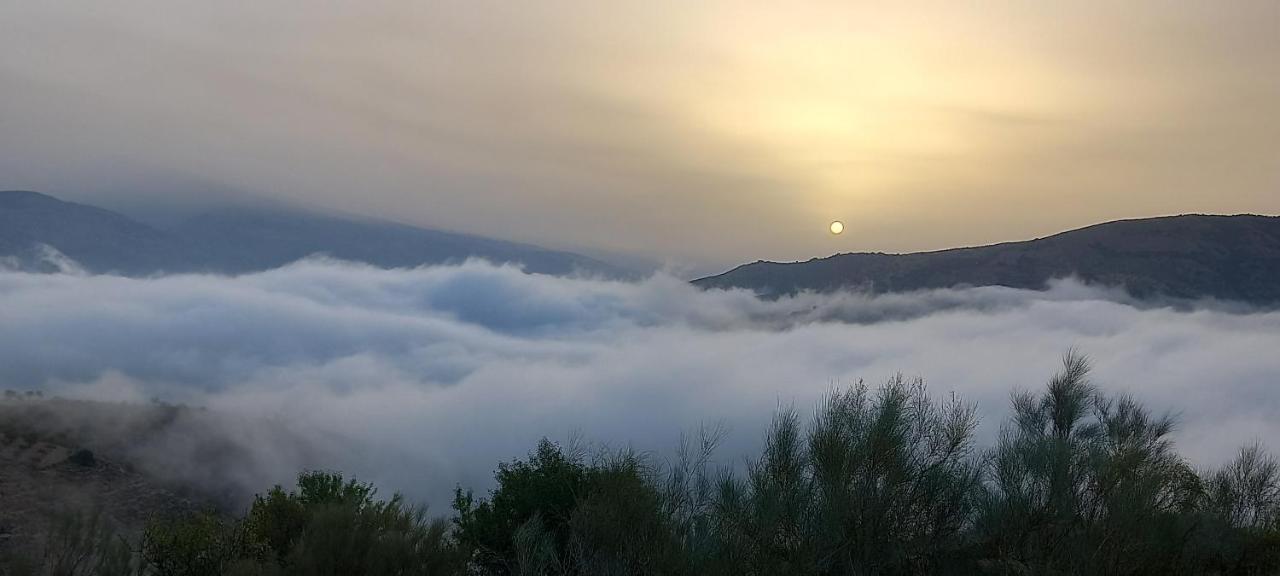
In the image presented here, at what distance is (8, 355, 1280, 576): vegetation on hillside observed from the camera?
13.9 metres

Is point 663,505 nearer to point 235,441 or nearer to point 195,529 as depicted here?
point 195,529

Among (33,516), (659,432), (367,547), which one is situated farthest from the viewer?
(659,432)

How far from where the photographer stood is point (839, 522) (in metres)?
14.5

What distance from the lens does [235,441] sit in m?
115

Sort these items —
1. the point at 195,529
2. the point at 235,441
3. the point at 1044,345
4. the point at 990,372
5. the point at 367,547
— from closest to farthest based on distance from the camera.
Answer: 1. the point at 367,547
2. the point at 195,529
3. the point at 235,441
4. the point at 990,372
5. the point at 1044,345

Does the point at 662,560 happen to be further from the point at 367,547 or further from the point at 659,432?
the point at 659,432

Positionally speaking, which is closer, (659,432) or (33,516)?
(33,516)

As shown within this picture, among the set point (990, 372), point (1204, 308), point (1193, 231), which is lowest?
point (990, 372)

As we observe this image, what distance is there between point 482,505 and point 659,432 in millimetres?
149969

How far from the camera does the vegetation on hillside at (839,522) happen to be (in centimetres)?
1387

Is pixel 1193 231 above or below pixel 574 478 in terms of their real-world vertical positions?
above

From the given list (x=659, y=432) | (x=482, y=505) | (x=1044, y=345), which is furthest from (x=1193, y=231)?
(x=482, y=505)

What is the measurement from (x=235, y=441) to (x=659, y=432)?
84855 mm

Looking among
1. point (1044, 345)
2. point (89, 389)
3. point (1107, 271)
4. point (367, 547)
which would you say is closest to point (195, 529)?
point (367, 547)
